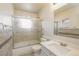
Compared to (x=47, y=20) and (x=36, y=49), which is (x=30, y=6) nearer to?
(x=47, y=20)

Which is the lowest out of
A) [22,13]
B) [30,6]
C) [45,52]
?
[45,52]

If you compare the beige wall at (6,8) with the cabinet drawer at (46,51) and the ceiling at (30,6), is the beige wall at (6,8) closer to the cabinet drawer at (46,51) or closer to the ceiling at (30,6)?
the ceiling at (30,6)

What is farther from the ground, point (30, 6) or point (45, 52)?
point (30, 6)

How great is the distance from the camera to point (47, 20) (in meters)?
1.64

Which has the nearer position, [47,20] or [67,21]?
[67,21]

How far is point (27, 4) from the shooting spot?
56.8 inches

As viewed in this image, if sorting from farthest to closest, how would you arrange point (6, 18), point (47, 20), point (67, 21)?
point (47, 20), point (67, 21), point (6, 18)

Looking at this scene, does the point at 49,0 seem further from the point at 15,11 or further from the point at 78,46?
the point at 78,46

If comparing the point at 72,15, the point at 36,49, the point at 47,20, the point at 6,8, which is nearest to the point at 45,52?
the point at 36,49

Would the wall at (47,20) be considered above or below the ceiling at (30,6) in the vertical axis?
below

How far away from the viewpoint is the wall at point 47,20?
155 centimetres

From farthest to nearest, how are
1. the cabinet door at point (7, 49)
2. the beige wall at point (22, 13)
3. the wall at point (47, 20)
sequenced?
the wall at point (47, 20)
the beige wall at point (22, 13)
the cabinet door at point (7, 49)

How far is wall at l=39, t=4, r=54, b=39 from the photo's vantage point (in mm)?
1551

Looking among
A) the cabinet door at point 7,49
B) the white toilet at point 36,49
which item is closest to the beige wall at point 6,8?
the cabinet door at point 7,49
